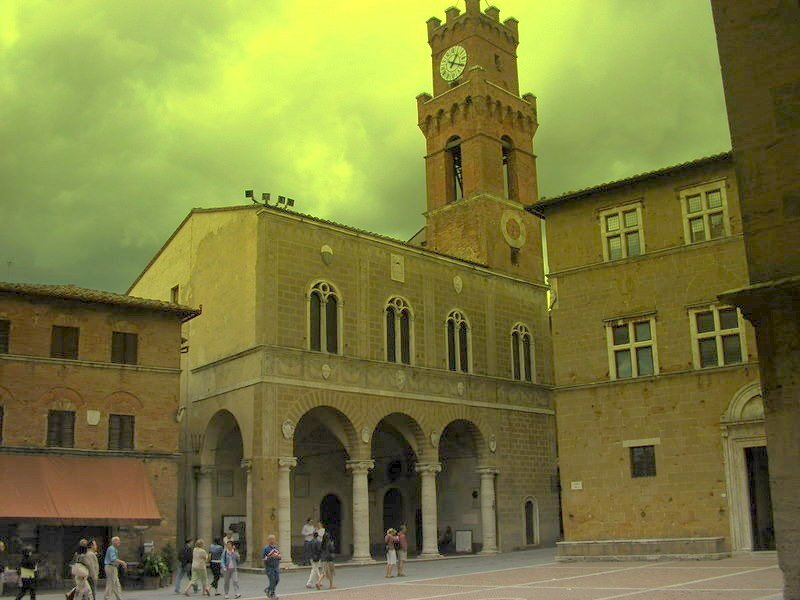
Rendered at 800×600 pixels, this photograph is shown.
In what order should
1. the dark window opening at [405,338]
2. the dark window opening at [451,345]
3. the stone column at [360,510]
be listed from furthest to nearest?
the dark window opening at [451,345] → the dark window opening at [405,338] → the stone column at [360,510]

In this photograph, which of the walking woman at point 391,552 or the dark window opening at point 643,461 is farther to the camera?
the dark window opening at point 643,461

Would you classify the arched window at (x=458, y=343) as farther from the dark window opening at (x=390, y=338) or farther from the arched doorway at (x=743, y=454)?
the arched doorway at (x=743, y=454)

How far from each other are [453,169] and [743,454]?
1059 inches

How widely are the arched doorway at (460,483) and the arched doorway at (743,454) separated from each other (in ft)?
44.3

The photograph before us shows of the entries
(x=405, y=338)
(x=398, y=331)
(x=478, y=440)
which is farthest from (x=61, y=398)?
(x=478, y=440)

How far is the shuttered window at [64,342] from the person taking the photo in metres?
28.3

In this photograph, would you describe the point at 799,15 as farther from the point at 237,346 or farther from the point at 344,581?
the point at 237,346

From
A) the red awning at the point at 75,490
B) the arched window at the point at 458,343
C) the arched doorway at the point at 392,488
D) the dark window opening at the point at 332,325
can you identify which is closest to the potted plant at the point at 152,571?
the red awning at the point at 75,490

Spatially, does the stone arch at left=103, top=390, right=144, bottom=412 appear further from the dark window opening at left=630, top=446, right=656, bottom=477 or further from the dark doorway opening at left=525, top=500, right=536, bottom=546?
the dark doorway opening at left=525, top=500, right=536, bottom=546

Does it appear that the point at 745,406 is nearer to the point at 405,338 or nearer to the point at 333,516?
the point at 405,338

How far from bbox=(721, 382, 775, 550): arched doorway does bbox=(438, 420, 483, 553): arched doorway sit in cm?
1350

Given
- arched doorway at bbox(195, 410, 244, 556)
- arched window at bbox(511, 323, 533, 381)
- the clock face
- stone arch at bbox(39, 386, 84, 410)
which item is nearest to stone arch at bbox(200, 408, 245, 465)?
arched doorway at bbox(195, 410, 244, 556)

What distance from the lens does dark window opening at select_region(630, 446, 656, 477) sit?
1086 inches

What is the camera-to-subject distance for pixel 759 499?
28078 mm
